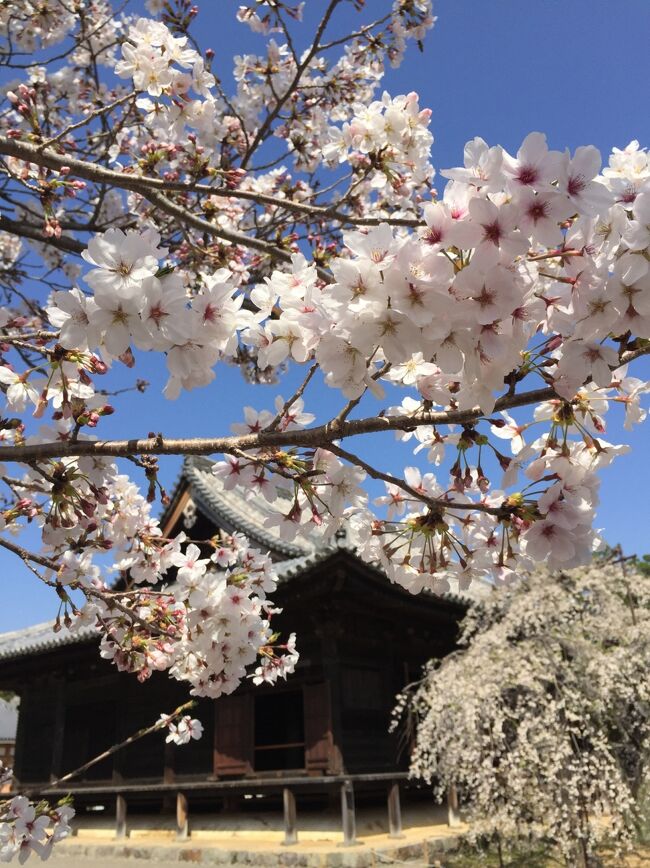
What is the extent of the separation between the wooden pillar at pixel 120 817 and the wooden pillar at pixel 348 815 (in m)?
4.93

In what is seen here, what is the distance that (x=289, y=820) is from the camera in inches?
381

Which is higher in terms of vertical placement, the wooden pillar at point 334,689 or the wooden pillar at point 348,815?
the wooden pillar at point 334,689

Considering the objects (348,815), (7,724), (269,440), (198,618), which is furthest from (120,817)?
(7,724)

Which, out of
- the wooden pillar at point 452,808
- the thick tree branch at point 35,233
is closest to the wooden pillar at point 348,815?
the wooden pillar at point 452,808

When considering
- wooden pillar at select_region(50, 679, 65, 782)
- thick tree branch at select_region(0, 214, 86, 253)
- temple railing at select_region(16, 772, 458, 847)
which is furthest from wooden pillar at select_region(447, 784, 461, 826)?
thick tree branch at select_region(0, 214, 86, 253)

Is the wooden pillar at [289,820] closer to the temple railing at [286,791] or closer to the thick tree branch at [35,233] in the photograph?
the temple railing at [286,791]

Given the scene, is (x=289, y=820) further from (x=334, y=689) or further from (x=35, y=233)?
(x=35, y=233)

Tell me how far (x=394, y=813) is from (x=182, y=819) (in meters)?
3.59

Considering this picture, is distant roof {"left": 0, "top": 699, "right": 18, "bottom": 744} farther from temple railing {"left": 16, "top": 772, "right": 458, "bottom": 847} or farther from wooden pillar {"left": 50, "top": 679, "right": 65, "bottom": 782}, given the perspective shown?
temple railing {"left": 16, "top": 772, "right": 458, "bottom": 847}

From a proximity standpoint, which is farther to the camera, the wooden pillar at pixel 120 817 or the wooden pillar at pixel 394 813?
the wooden pillar at pixel 120 817

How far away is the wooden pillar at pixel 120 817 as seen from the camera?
12055 mm

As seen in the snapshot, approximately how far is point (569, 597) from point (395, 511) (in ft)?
25.4

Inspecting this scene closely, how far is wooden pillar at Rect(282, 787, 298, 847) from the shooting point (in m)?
9.58

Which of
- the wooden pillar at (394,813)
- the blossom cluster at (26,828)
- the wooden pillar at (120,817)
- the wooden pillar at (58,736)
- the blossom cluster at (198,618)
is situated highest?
the blossom cluster at (198,618)
